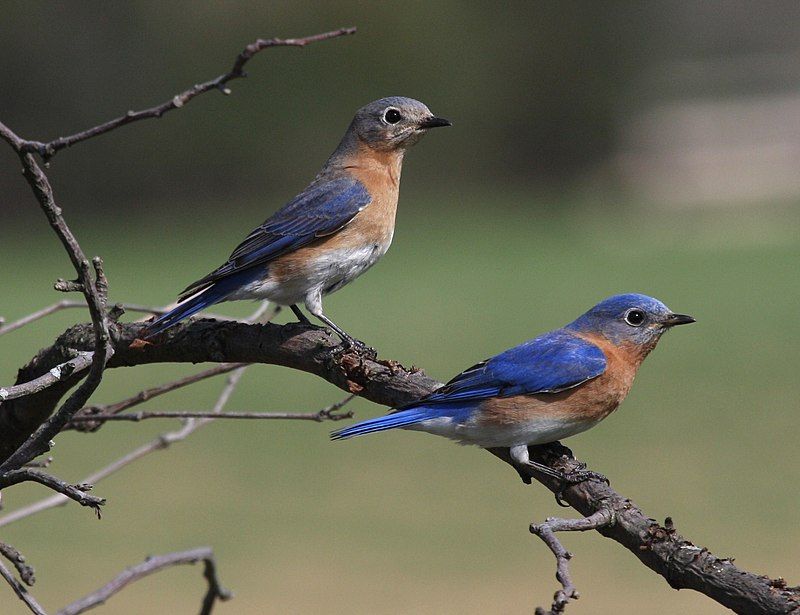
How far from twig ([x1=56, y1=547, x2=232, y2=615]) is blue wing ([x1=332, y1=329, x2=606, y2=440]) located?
71 cm

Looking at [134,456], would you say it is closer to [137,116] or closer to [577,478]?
[577,478]

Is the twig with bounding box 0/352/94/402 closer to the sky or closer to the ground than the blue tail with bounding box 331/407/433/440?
closer to the ground

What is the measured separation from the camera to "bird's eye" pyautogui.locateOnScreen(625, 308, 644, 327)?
4629mm

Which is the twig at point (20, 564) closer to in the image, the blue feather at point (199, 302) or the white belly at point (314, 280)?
the blue feather at point (199, 302)

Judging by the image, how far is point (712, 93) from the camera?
40188 millimetres

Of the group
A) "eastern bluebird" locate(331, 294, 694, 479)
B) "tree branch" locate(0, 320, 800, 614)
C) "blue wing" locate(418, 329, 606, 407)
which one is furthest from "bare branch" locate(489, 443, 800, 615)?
"blue wing" locate(418, 329, 606, 407)

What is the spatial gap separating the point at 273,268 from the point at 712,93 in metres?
36.9

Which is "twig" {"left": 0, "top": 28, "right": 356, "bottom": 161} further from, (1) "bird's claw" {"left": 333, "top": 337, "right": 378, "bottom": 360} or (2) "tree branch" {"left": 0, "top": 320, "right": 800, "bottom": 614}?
(1) "bird's claw" {"left": 333, "top": 337, "right": 378, "bottom": 360}

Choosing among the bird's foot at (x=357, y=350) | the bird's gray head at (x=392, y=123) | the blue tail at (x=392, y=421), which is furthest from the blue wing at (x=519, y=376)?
the bird's gray head at (x=392, y=123)

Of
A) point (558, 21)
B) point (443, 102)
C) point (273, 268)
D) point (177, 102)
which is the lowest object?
point (177, 102)

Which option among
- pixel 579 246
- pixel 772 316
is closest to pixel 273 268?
pixel 772 316

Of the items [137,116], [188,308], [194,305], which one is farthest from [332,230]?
[137,116]

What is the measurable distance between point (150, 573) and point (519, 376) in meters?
1.58

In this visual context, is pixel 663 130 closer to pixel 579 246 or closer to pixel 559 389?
pixel 579 246
